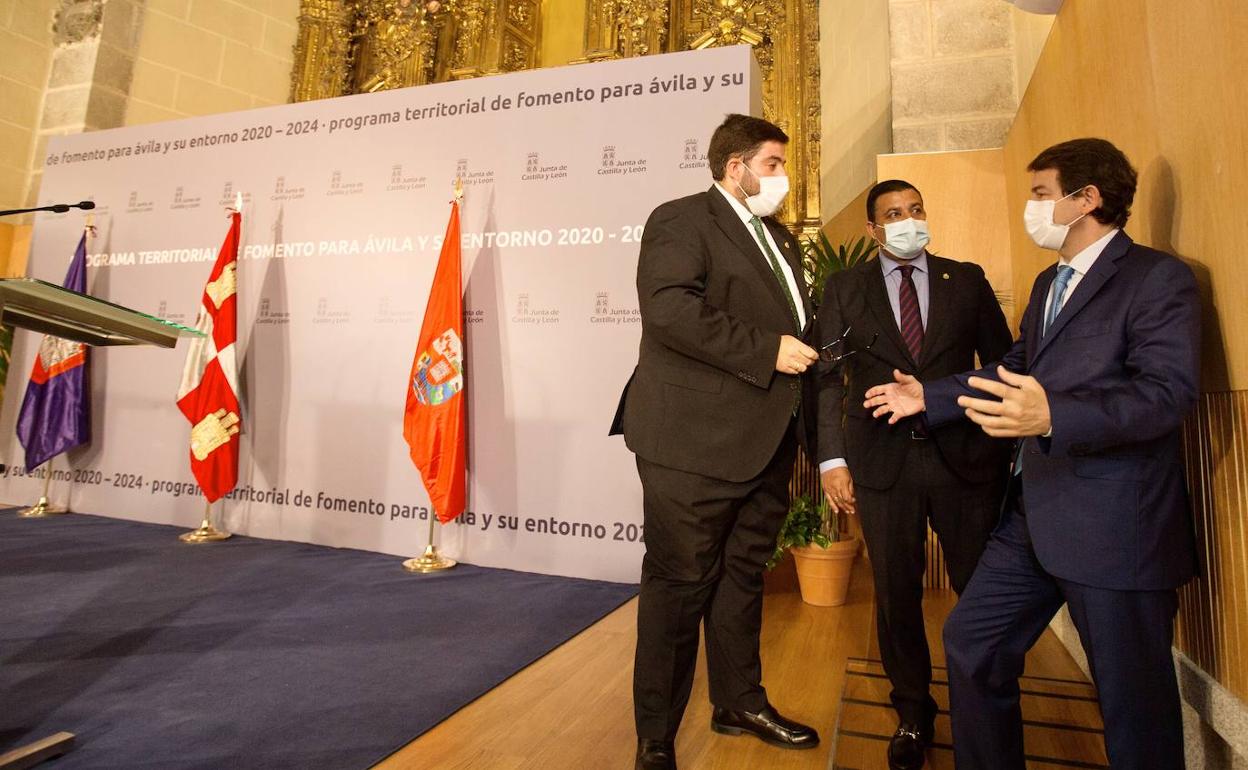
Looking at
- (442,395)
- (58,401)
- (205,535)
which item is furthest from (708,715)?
(58,401)

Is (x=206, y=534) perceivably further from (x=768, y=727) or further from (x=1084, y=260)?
(x=1084, y=260)

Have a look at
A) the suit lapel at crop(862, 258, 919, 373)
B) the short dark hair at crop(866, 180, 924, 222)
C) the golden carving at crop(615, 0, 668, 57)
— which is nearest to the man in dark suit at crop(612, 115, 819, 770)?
the suit lapel at crop(862, 258, 919, 373)

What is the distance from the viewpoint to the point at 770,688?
80.6 inches

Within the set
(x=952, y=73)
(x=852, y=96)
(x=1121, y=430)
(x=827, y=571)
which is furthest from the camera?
(x=852, y=96)

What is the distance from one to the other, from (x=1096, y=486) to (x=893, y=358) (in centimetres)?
64

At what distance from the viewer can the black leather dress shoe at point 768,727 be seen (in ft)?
5.37

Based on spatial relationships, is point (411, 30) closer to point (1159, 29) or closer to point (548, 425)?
point (548, 425)

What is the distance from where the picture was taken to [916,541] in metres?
1.68

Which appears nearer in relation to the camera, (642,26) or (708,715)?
(708,715)

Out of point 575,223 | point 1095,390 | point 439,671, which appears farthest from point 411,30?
point 1095,390

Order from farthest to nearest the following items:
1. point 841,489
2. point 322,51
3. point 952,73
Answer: point 322,51 < point 952,73 < point 841,489

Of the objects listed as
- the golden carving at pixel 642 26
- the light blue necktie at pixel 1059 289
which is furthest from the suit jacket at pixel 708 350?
the golden carving at pixel 642 26

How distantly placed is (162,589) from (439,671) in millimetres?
1549

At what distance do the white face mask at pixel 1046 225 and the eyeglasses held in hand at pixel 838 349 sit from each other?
1.28ft
